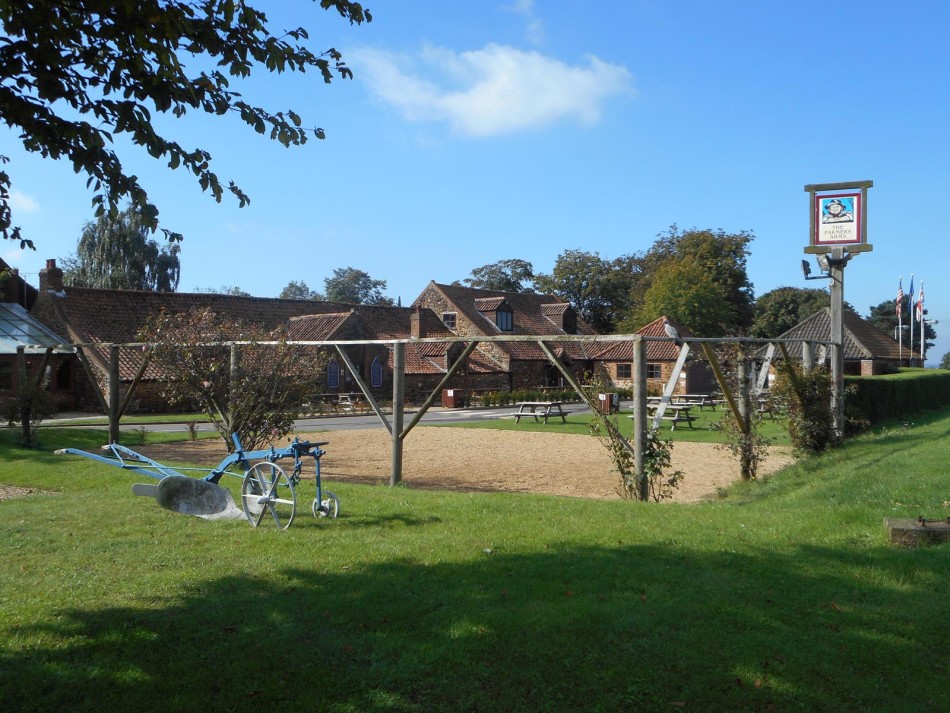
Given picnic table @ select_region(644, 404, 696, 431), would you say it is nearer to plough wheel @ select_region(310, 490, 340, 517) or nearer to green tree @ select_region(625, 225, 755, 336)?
plough wheel @ select_region(310, 490, 340, 517)

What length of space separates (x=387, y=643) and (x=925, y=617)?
325 centimetres

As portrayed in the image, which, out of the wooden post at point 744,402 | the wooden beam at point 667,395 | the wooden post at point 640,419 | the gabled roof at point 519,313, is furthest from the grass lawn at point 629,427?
the gabled roof at point 519,313

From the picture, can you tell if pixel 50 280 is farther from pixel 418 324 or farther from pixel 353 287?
pixel 353 287

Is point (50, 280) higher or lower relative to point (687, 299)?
lower

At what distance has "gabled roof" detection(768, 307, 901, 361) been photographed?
48.3 meters

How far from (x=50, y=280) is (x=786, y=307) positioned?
63601 mm

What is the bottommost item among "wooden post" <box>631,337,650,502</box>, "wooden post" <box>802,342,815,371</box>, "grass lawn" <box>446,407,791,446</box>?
"grass lawn" <box>446,407,791,446</box>

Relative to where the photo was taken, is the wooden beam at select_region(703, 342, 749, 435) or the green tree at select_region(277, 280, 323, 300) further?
the green tree at select_region(277, 280, 323, 300)

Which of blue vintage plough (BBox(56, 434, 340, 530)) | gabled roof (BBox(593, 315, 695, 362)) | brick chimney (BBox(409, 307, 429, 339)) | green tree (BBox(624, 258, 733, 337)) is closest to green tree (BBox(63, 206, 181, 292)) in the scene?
brick chimney (BBox(409, 307, 429, 339))

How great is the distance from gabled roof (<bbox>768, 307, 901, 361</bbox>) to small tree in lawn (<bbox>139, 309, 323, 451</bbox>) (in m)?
36.1

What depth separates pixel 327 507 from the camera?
8688 mm

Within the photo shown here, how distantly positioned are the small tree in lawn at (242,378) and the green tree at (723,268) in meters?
56.6

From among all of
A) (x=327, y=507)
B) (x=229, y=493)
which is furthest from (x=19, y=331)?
(x=327, y=507)

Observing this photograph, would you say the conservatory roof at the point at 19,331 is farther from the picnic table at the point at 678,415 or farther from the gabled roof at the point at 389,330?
the picnic table at the point at 678,415
